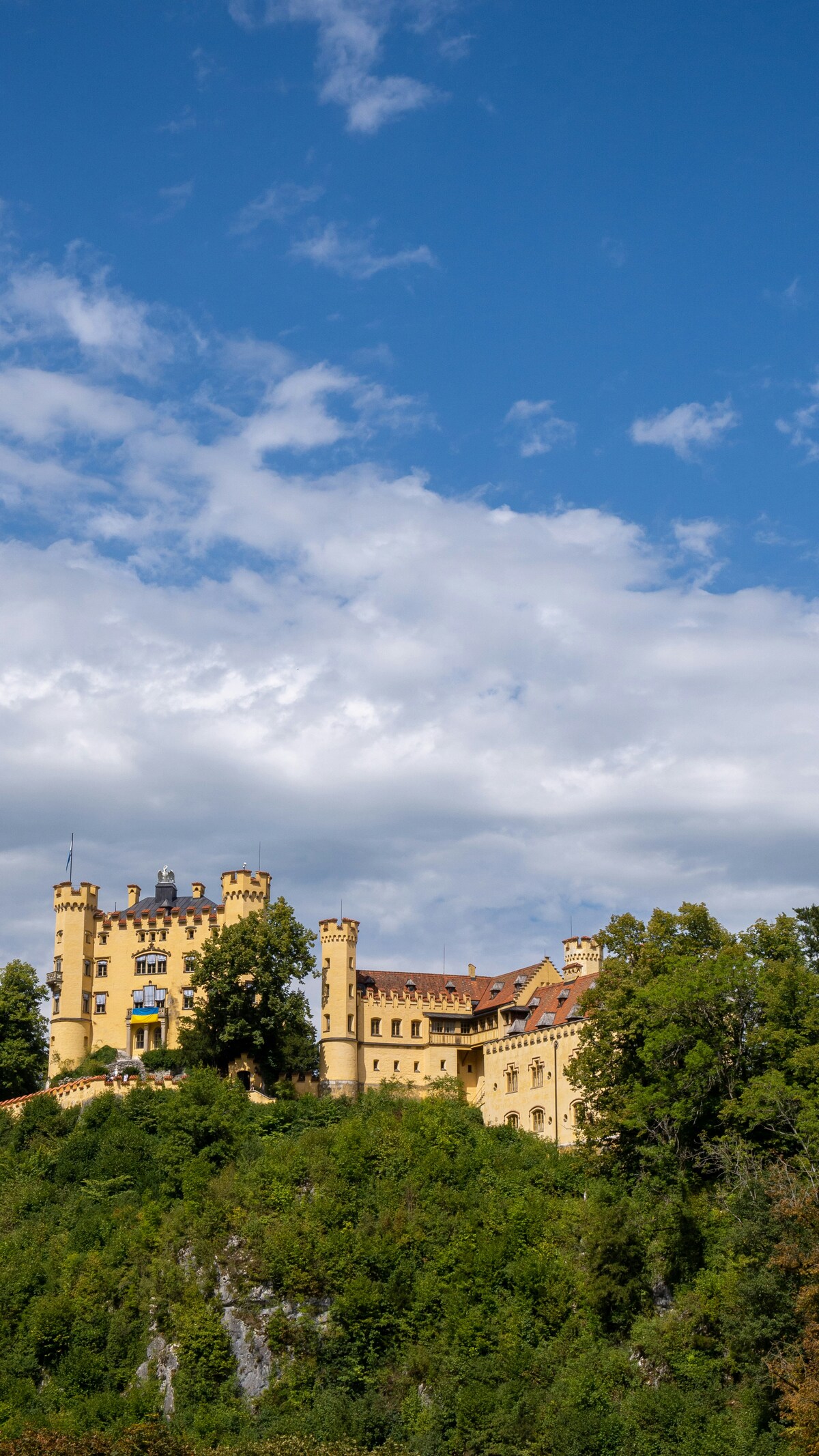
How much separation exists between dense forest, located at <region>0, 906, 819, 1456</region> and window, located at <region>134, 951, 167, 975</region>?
16.6 m

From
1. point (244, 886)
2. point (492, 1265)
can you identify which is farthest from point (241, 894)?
point (492, 1265)

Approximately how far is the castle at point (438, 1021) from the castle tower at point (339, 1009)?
1.5 inches

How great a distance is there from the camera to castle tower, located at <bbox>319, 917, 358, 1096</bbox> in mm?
94062

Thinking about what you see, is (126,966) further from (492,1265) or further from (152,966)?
(492,1265)

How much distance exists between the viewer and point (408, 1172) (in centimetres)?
7638

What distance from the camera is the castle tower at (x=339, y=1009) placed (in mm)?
94062

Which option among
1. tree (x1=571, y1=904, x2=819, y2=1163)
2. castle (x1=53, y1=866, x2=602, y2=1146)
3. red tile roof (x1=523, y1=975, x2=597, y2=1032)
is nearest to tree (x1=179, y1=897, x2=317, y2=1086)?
castle (x1=53, y1=866, x2=602, y2=1146)

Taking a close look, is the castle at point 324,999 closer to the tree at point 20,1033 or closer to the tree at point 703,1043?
the tree at point 20,1033

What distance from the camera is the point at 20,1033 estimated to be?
312 ft

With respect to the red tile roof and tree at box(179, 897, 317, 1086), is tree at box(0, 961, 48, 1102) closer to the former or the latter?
tree at box(179, 897, 317, 1086)

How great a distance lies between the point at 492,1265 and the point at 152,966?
33.0 meters

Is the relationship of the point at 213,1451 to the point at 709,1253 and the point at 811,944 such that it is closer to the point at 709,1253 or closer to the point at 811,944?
the point at 709,1253

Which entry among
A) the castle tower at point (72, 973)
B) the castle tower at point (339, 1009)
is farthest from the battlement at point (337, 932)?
the castle tower at point (72, 973)

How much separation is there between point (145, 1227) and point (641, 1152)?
22600mm
